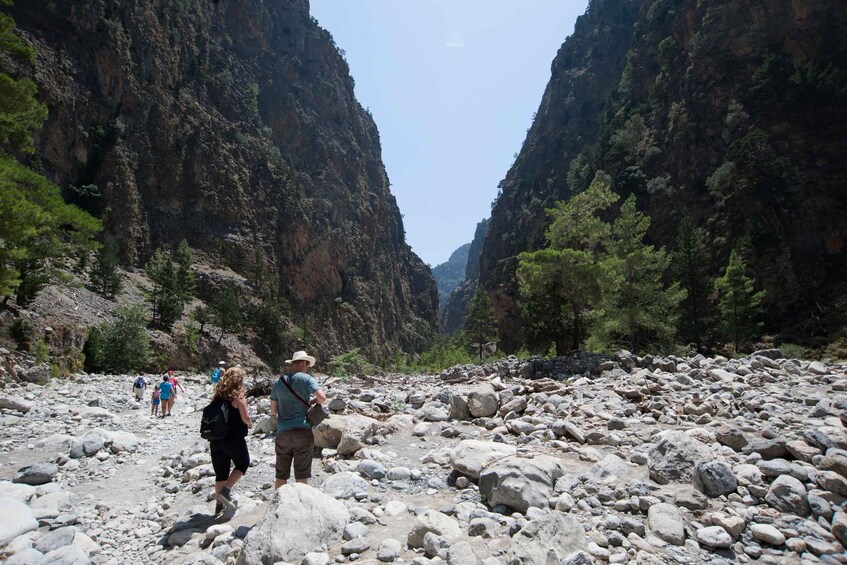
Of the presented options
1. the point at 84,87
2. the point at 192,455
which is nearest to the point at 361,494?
the point at 192,455

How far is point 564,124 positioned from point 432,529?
356 ft

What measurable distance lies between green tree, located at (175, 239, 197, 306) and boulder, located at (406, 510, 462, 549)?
155 feet

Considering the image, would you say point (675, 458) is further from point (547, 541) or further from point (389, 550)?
point (389, 550)

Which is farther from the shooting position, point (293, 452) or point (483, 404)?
point (483, 404)

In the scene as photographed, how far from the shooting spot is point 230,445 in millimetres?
5270

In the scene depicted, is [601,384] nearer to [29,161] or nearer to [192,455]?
[192,455]

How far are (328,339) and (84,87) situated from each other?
151 feet

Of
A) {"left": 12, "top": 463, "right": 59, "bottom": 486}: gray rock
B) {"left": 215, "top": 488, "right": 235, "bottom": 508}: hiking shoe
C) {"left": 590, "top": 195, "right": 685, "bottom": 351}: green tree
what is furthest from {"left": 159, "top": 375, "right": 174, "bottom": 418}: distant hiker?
{"left": 590, "top": 195, "right": 685, "bottom": 351}: green tree

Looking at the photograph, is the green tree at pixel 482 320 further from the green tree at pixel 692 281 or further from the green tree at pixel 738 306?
the green tree at pixel 738 306

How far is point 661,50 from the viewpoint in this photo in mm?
62531

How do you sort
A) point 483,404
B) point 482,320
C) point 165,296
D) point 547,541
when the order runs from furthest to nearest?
1. point 482,320
2. point 165,296
3. point 483,404
4. point 547,541

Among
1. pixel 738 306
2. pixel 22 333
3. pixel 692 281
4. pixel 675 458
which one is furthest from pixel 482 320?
pixel 675 458

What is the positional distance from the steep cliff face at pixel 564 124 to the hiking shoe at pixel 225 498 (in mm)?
77043

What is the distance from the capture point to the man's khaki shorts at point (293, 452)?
5219mm
